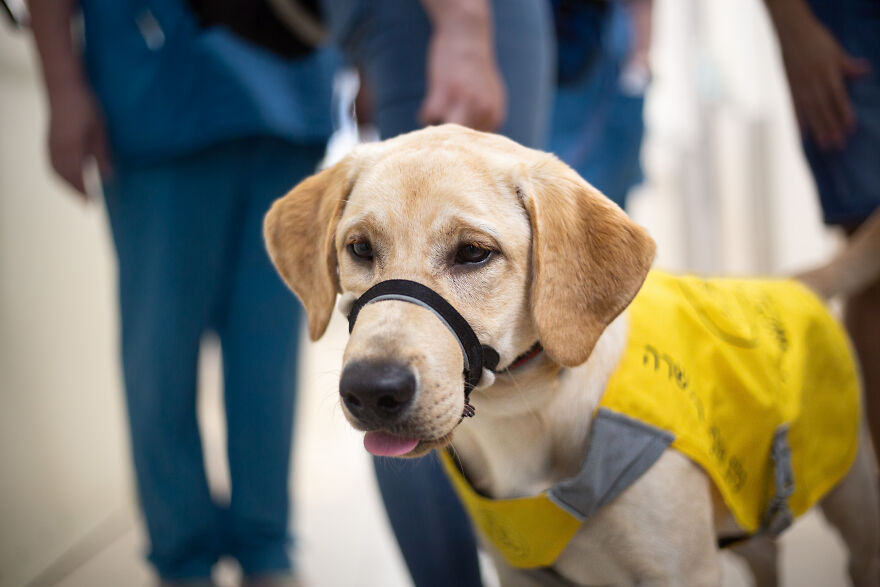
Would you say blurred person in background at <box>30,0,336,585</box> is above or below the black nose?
below

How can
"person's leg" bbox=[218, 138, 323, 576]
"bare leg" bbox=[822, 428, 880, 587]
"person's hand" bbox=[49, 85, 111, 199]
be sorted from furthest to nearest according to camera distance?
"person's leg" bbox=[218, 138, 323, 576] < "person's hand" bbox=[49, 85, 111, 199] < "bare leg" bbox=[822, 428, 880, 587]

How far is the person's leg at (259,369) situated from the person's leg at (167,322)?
0.09 m

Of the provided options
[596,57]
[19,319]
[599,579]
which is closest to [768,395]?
[599,579]

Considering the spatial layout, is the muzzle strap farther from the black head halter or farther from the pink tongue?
the pink tongue

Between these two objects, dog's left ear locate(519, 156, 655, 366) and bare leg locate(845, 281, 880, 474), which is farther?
bare leg locate(845, 281, 880, 474)

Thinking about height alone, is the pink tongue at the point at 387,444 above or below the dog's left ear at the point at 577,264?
below

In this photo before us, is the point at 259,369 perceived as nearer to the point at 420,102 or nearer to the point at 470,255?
the point at 420,102

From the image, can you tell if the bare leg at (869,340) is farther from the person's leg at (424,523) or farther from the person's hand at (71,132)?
the person's hand at (71,132)

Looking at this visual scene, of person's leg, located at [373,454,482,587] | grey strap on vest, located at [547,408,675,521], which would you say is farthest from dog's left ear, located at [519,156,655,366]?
person's leg, located at [373,454,482,587]

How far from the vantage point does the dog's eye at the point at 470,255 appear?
0.97m

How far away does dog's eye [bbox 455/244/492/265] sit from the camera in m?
0.97

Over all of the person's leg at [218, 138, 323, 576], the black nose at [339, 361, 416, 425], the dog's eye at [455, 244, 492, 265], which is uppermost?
the dog's eye at [455, 244, 492, 265]

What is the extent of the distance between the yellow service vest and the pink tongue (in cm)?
26

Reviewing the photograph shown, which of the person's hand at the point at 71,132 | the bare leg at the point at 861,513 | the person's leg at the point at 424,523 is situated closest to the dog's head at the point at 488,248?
the person's leg at the point at 424,523
